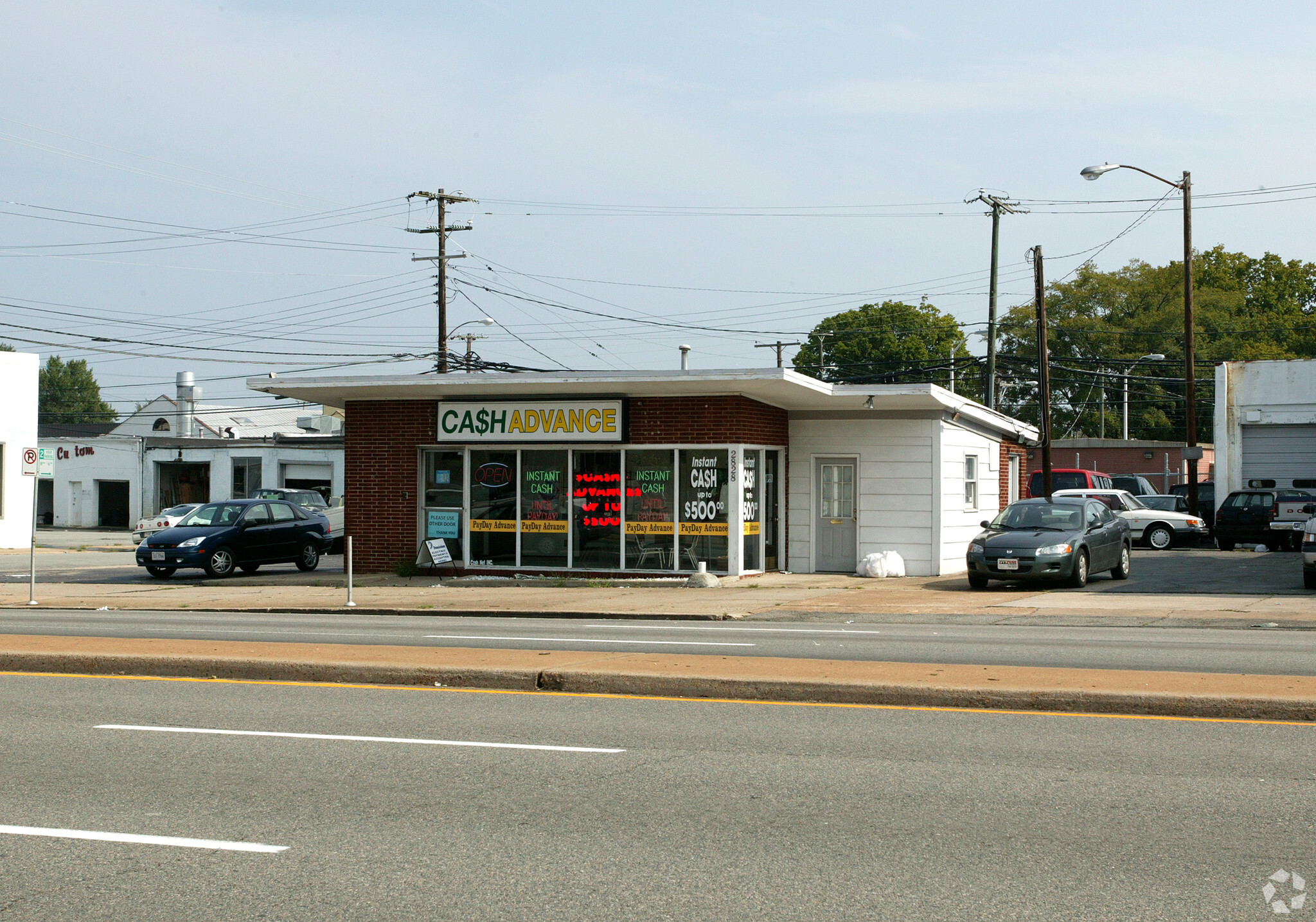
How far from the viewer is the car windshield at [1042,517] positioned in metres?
22.5

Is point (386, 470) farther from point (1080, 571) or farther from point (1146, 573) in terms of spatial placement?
point (1146, 573)

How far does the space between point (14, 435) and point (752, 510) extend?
27424mm

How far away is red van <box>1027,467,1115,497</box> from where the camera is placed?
38.1 m

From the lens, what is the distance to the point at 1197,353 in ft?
245

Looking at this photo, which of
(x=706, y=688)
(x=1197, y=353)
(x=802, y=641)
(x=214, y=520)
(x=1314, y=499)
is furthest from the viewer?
(x=1197, y=353)

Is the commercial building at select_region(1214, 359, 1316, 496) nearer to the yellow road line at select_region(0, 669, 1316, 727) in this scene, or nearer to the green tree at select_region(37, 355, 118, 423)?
the yellow road line at select_region(0, 669, 1316, 727)

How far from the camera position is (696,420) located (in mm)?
23391

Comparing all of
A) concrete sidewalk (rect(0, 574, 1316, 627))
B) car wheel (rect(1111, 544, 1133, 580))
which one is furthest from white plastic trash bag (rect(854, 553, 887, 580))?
car wheel (rect(1111, 544, 1133, 580))

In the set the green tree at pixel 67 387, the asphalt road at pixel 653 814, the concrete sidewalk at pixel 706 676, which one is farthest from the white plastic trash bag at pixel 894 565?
the green tree at pixel 67 387

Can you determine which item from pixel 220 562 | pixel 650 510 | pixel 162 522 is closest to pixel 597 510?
pixel 650 510

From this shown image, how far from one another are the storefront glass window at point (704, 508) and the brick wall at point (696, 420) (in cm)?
37

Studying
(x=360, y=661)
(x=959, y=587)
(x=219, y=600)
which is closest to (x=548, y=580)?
(x=219, y=600)

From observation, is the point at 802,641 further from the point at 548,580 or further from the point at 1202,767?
the point at 548,580

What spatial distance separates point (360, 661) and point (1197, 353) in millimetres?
72630
